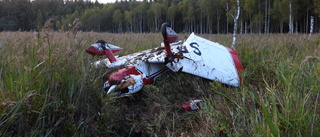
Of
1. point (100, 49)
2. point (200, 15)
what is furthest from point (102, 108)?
point (200, 15)

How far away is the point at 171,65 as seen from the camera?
3281 millimetres

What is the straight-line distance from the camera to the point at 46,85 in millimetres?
1950

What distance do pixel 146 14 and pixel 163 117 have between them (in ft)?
209

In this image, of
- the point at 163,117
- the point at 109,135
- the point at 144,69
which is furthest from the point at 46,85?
the point at 144,69

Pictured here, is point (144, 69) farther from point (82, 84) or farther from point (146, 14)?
point (146, 14)

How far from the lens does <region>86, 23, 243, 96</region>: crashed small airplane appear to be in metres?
3.06

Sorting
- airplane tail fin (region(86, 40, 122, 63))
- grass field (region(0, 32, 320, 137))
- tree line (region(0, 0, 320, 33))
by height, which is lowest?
grass field (region(0, 32, 320, 137))

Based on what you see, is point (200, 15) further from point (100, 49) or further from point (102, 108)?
point (102, 108)

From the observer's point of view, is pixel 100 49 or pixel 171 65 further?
pixel 100 49

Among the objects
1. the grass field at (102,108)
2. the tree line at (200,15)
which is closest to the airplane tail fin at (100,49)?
the grass field at (102,108)

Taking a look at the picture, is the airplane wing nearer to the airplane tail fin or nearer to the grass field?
the grass field

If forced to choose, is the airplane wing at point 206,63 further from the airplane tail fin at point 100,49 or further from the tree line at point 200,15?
the tree line at point 200,15

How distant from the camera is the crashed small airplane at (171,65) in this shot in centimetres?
306

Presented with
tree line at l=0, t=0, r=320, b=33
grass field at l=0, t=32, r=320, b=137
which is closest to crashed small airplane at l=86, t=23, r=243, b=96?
grass field at l=0, t=32, r=320, b=137
